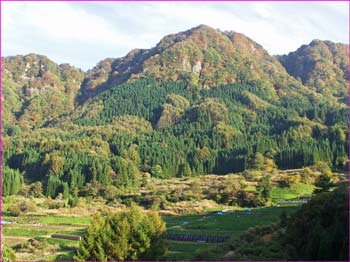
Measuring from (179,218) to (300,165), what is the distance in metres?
45.8

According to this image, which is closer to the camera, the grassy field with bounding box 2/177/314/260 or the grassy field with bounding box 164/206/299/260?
the grassy field with bounding box 2/177/314/260

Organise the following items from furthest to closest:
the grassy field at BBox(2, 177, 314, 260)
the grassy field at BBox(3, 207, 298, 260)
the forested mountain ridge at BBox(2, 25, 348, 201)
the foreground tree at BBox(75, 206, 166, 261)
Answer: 1. the forested mountain ridge at BBox(2, 25, 348, 201)
2. the grassy field at BBox(2, 177, 314, 260)
3. the grassy field at BBox(3, 207, 298, 260)
4. the foreground tree at BBox(75, 206, 166, 261)

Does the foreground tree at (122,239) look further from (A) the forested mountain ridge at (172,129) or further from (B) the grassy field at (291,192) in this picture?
(A) the forested mountain ridge at (172,129)

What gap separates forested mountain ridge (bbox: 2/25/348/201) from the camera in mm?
93562

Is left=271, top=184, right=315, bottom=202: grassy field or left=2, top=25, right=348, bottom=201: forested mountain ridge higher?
left=2, top=25, right=348, bottom=201: forested mountain ridge

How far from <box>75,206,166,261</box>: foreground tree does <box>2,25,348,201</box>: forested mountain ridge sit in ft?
155

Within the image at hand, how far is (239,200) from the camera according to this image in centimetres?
6519

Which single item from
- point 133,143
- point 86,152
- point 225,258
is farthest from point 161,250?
point 133,143

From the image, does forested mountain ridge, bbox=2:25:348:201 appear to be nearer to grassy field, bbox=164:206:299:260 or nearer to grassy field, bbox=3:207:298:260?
grassy field, bbox=3:207:298:260

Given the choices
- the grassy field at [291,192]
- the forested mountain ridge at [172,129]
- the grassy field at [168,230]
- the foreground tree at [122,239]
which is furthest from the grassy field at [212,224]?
the forested mountain ridge at [172,129]

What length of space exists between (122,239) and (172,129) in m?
113

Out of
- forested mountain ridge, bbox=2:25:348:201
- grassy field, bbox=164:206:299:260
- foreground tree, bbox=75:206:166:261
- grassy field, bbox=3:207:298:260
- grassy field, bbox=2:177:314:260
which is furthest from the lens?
forested mountain ridge, bbox=2:25:348:201

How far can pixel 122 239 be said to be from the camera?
1165 inches

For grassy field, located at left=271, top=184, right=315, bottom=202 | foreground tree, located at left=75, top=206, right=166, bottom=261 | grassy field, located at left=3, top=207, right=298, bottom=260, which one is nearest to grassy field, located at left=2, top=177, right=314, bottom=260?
grassy field, located at left=3, top=207, right=298, bottom=260
